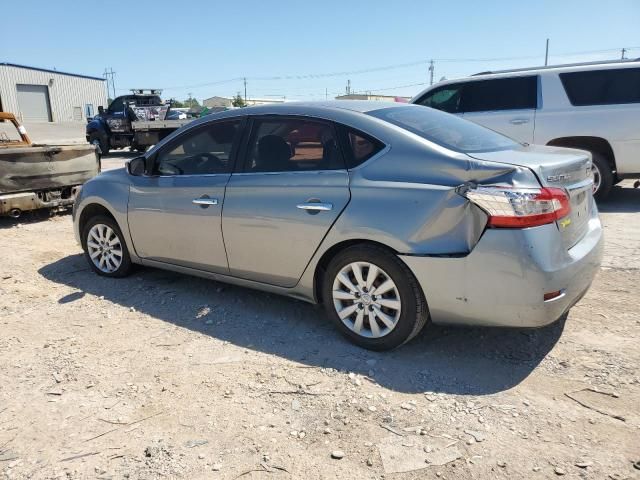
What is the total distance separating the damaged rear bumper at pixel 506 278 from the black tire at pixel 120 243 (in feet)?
9.81

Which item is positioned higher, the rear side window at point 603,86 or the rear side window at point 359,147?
the rear side window at point 603,86

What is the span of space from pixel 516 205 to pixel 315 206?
1.30 metres

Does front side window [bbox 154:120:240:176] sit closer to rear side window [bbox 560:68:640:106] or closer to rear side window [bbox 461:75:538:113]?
rear side window [bbox 461:75:538:113]

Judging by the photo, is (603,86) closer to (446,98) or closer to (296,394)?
(446,98)

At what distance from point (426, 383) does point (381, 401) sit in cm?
33

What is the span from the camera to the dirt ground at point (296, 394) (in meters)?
2.47

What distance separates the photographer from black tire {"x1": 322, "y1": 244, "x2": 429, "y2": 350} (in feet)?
10.6

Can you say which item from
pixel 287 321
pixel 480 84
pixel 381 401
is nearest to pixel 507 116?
pixel 480 84

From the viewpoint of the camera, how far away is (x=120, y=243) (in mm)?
4988

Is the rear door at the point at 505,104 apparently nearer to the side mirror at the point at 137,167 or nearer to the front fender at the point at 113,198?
the side mirror at the point at 137,167

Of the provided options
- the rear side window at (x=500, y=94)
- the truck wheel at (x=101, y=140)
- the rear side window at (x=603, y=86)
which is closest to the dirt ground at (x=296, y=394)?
the rear side window at (x=603, y=86)

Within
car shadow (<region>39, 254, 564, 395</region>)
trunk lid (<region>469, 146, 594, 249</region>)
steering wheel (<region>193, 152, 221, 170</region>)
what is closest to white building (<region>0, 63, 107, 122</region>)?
car shadow (<region>39, 254, 564, 395</region>)

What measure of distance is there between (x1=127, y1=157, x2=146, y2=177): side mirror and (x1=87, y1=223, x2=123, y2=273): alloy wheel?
2.21ft

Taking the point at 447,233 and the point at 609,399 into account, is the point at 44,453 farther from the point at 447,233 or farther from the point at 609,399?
the point at 609,399
